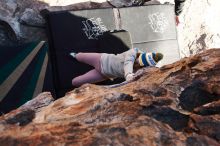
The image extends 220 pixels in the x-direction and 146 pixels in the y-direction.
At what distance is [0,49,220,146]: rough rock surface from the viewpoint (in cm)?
128

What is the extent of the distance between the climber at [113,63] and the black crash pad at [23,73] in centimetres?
31

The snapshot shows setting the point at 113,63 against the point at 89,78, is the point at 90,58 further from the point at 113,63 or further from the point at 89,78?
the point at 113,63

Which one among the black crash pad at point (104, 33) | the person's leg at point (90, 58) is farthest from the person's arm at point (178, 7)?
the person's leg at point (90, 58)

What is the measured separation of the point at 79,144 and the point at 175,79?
0.60 m

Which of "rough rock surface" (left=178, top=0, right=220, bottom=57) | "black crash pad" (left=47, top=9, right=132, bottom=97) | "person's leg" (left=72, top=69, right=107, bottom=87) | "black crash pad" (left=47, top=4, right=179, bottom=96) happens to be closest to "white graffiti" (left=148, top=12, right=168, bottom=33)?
"black crash pad" (left=47, top=4, right=179, bottom=96)

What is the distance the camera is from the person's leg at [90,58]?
136 inches

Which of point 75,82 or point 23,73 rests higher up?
point 23,73

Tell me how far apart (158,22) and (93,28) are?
929 mm

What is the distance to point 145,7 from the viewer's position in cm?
422

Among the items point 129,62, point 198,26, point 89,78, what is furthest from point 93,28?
point 198,26

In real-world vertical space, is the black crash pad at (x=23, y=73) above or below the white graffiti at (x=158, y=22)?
below

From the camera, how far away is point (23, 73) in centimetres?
332

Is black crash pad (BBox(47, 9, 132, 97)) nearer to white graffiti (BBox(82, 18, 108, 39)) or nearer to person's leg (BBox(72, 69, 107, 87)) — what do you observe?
white graffiti (BBox(82, 18, 108, 39))

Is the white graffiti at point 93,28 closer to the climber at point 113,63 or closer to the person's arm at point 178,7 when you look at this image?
the climber at point 113,63
